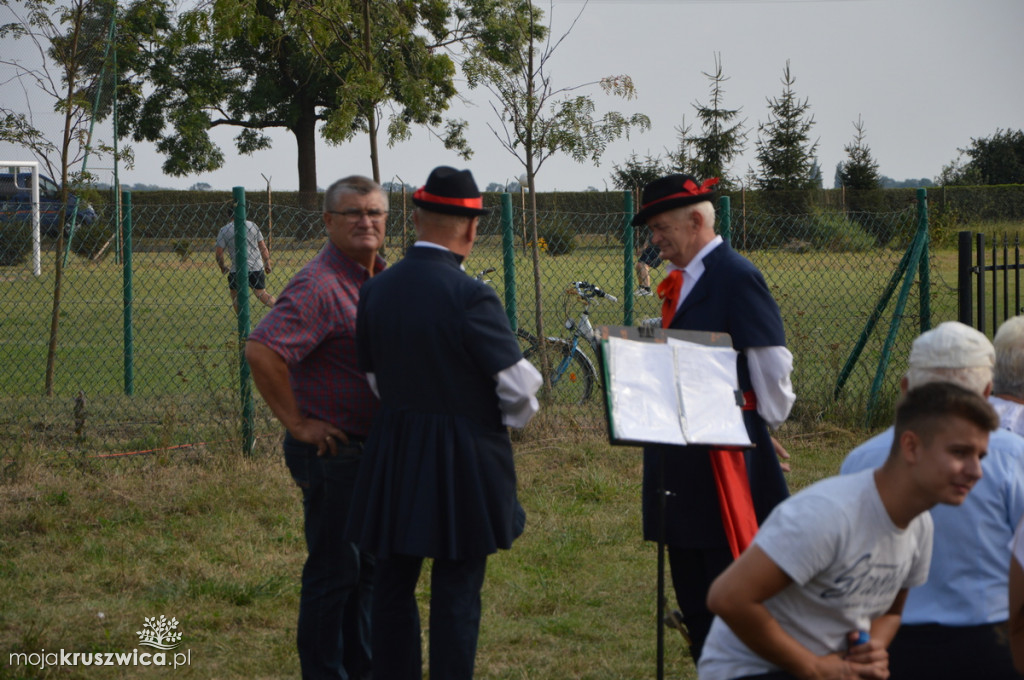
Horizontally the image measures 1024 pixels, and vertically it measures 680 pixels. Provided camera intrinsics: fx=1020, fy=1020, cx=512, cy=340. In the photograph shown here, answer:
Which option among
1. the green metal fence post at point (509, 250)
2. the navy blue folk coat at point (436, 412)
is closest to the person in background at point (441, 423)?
the navy blue folk coat at point (436, 412)

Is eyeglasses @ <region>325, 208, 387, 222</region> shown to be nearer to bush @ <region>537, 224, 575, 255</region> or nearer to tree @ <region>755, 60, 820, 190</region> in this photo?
bush @ <region>537, 224, 575, 255</region>

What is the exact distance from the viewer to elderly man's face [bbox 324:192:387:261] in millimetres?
3609

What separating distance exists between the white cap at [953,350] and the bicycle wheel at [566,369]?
17.1 ft

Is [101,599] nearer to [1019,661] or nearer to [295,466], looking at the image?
[295,466]

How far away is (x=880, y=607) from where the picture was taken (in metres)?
2.45

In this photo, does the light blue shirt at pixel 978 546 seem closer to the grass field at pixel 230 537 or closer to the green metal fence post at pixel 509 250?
the grass field at pixel 230 537

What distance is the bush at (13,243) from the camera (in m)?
6.72

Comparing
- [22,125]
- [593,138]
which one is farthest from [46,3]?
[593,138]

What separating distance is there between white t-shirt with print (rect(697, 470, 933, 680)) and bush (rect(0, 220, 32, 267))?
18.5 ft

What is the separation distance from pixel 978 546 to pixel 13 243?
6.43m

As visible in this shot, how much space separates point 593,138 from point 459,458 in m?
4.86

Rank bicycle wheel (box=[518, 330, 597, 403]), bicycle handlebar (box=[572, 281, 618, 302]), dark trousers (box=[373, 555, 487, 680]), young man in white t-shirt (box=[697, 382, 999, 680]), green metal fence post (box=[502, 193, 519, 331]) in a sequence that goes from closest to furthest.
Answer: young man in white t-shirt (box=[697, 382, 999, 680]) < dark trousers (box=[373, 555, 487, 680]) < green metal fence post (box=[502, 193, 519, 331]) < bicycle wheel (box=[518, 330, 597, 403]) < bicycle handlebar (box=[572, 281, 618, 302])

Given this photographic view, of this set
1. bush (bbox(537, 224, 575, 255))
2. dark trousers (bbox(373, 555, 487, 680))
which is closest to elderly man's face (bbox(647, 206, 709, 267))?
dark trousers (bbox(373, 555, 487, 680))

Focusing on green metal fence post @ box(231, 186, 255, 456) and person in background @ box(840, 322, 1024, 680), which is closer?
person in background @ box(840, 322, 1024, 680)
